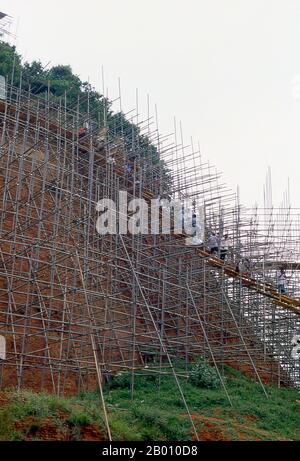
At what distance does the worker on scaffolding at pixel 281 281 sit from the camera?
14.4 metres

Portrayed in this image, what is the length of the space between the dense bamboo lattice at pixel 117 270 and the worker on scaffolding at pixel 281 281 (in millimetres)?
168

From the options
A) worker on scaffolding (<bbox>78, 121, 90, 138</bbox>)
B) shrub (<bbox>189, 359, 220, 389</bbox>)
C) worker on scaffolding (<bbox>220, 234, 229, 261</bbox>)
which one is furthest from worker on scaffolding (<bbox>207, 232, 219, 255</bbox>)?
worker on scaffolding (<bbox>78, 121, 90, 138</bbox>)

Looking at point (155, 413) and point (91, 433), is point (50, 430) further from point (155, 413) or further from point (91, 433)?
point (155, 413)

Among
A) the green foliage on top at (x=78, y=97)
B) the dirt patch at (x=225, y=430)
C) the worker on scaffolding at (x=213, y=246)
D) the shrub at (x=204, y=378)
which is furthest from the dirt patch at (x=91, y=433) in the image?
the green foliage on top at (x=78, y=97)

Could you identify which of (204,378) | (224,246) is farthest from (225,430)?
(224,246)

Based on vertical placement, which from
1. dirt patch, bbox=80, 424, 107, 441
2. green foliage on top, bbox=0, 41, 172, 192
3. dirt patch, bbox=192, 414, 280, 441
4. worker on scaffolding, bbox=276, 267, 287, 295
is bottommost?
dirt patch, bbox=192, 414, 280, 441

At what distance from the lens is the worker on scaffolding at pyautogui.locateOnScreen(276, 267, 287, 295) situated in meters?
14.4

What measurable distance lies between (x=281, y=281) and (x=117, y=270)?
4.49 meters

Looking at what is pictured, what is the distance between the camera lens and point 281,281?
14.8 m

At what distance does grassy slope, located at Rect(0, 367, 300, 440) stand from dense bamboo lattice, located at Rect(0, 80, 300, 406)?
22.4 inches

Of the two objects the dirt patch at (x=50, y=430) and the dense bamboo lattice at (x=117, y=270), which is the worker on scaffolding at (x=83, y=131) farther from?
the dirt patch at (x=50, y=430)

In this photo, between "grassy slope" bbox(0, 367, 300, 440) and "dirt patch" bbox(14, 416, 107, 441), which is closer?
"dirt patch" bbox(14, 416, 107, 441)

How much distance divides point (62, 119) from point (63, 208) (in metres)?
3.57

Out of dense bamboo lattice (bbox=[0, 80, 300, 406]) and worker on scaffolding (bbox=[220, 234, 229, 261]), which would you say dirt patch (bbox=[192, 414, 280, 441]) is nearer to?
dense bamboo lattice (bbox=[0, 80, 300, 406])
